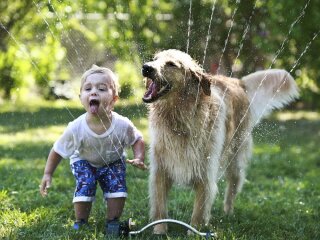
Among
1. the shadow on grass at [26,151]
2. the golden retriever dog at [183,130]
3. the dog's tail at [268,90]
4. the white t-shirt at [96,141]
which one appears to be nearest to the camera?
the golden retriever dog at [183,130]

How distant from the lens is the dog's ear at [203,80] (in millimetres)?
3858

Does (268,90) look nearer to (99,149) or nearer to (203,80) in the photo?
(203,80)

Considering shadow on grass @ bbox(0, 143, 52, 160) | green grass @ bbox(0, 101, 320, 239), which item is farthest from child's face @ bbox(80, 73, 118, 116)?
shadow on grass @ bbox(0, 143, 52, 160)

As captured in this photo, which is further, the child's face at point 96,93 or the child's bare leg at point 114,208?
the child's bare leg at point 114,208

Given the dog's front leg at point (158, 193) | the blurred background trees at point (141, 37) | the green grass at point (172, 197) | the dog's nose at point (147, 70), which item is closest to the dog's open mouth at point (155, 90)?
the dog's nose at point (147, 70)

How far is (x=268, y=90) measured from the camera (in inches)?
209

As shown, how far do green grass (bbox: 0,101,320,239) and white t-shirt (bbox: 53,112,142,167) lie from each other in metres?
0.44

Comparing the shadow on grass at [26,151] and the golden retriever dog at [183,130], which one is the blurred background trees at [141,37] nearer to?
the shadow on grass at [26,151]

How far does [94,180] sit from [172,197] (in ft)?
4.18

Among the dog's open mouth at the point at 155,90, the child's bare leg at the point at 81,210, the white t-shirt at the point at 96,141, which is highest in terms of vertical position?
the dog's open mouth at the point at 155,90

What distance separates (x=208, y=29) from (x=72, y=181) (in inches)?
184

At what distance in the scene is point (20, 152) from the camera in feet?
22.7

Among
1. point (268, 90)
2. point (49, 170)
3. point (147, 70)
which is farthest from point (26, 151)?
point (147, 70)

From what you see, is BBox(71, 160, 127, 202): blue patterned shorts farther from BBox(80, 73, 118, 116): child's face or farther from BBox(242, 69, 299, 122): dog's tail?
BBox(242, 69, 299, 122): dog's tail
